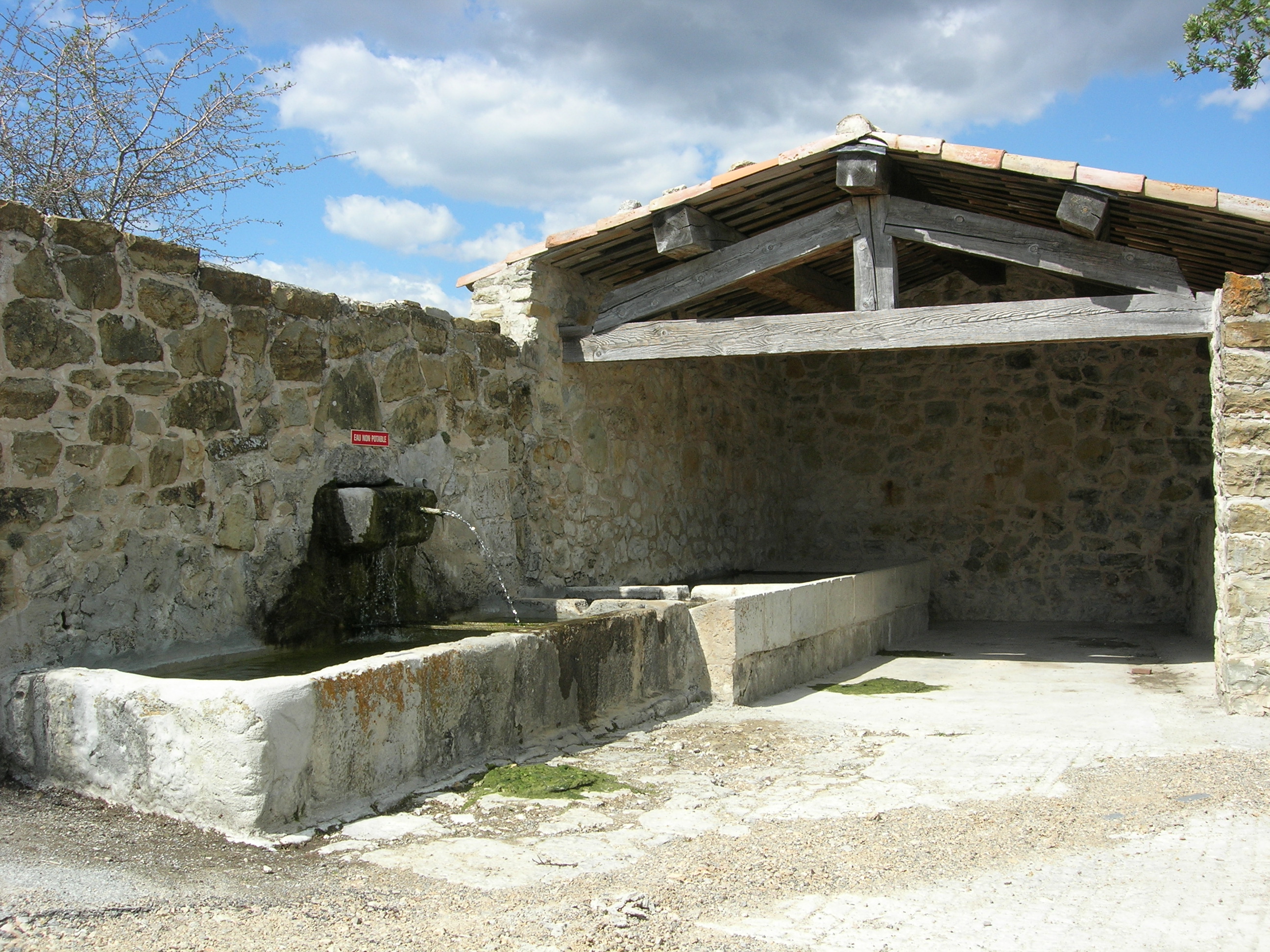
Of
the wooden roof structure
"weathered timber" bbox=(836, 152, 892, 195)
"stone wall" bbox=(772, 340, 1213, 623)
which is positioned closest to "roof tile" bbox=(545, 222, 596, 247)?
the wooden roof structure

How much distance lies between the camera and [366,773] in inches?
140

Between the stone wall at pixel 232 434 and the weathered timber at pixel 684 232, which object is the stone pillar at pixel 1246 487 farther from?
the stone wall at pixel 232 434

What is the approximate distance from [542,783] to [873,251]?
3.66 metres

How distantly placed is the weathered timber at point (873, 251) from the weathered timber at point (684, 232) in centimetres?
85

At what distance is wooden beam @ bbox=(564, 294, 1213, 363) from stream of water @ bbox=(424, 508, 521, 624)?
1449mm

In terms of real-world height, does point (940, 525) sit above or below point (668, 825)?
above

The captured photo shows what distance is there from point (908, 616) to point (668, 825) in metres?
5.72

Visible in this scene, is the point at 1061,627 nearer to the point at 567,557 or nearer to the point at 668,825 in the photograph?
the point at 567,557

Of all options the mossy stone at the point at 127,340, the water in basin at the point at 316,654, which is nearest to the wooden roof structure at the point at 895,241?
the water in basin at the point at 316,654

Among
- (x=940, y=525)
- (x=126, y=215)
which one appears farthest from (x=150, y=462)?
(x=940, y=525)

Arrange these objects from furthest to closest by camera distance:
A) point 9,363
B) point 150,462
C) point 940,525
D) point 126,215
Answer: point 940,525
point 126,215
point 150,462
point 9,363

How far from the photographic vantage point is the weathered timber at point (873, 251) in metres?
5.93

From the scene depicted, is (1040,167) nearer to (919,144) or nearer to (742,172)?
(919,144)

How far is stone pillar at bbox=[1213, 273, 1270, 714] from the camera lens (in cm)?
512
